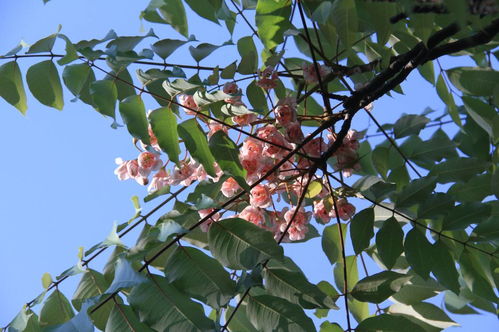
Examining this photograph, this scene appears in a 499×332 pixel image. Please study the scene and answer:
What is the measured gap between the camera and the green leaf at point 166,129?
5.58 feet

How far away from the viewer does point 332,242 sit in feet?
7.02

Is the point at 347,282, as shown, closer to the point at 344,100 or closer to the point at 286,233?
the point at 286,233

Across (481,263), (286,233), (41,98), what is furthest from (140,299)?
(481,263)

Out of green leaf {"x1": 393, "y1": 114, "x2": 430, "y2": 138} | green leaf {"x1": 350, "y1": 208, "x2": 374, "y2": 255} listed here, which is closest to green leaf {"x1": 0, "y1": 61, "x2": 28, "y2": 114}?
green leaf {"x1": 350, "y1": 208, "x2": 374, "y2": 255}

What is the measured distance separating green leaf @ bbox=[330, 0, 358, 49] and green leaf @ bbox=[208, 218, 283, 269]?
568 mm

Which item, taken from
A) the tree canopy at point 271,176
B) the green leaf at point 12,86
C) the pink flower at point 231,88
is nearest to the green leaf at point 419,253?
the tree canopy at point 271,176

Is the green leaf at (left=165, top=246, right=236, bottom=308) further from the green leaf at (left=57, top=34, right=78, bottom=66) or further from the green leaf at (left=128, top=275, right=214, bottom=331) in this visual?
the green leaf at (left=57, top=34, right=78, bottom=66)

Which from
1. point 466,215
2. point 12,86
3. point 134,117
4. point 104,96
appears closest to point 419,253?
point 466,215

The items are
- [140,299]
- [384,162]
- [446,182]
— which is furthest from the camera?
[384,162]

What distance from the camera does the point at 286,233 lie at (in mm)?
2018

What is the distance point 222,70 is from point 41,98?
2.29 ft

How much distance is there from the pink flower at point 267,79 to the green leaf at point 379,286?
2.25 ft

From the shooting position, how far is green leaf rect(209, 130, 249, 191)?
167cm

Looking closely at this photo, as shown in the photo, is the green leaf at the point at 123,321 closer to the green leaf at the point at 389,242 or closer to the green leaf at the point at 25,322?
the green leaf at the point at 25,322
